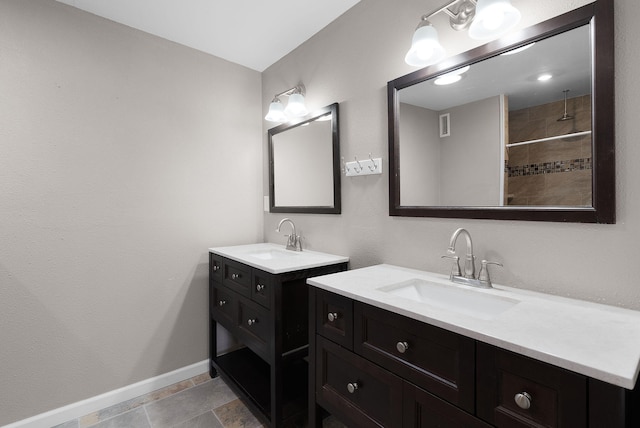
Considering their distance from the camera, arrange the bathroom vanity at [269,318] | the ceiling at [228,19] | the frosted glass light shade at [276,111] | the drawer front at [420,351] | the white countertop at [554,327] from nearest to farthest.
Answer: the white countertop at [554,327], the drawer front at [420,351], the bathroom vanity at [269,318], the ceiling at [228,19], the frosted glass light shade at [276,111]

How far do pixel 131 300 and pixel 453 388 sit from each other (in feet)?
6.43

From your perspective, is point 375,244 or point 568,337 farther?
point 375,244

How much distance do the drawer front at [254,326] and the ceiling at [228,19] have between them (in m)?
1.71

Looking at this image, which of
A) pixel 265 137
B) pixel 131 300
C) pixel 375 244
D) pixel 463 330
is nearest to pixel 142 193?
pixel 131 300

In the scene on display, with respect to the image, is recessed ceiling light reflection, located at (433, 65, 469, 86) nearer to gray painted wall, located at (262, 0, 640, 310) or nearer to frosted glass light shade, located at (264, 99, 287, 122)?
gray painted wall, located at (262, 0, 640, 310)

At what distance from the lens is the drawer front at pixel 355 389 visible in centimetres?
101

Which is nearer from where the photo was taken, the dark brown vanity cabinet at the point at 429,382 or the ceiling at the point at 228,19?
the dark brown vanity cabinet at the point at 429,382

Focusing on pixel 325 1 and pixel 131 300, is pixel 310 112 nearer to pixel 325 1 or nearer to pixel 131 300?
pixel 325 1

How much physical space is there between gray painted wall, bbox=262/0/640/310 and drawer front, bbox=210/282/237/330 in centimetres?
60

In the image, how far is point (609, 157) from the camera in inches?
37.2

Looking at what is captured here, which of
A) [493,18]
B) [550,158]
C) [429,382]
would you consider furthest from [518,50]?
[429,382]

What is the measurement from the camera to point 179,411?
1831mm

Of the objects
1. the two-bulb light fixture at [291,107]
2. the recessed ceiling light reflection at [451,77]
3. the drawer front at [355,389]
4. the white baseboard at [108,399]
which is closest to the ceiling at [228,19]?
the two-bulb light fixture at [291,107]

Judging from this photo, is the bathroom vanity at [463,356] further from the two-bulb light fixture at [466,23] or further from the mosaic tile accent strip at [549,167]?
the two-bulb light fixture at [466,23]
